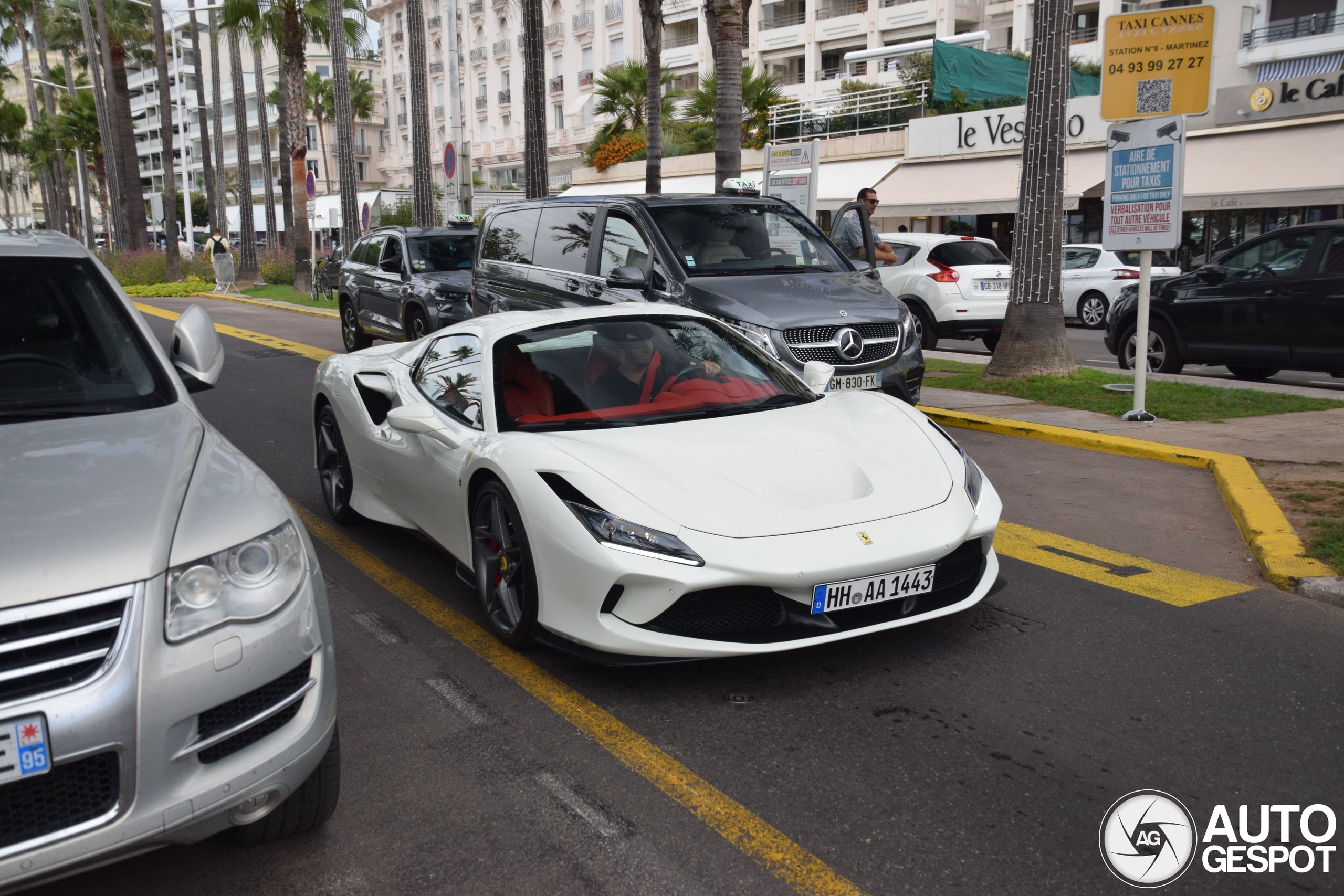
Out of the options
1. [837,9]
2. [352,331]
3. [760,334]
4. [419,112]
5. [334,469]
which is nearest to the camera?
[334,469]

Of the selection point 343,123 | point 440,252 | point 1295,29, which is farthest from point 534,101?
point 1295,29

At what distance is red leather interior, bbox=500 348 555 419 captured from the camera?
15.9 ft

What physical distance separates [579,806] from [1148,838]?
1.59 m

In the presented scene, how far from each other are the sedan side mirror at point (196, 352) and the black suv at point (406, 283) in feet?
29.9

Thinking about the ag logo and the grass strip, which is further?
the grass strip

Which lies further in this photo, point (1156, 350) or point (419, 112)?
point (419, 112)

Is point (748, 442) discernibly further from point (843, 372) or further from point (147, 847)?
point (843, 372)

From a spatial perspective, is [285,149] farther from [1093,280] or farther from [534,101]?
[1093,280]

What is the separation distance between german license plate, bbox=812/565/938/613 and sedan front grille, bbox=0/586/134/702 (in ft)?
7.25

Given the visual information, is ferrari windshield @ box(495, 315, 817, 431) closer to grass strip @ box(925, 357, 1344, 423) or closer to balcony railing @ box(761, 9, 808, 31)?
grass strip @ box(925, 357, 1344, 423)

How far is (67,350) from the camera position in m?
3.88

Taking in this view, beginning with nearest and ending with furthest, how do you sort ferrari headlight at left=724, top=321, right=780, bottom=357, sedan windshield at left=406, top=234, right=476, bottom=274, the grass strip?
1. ferrari headlight at left=724, top=321, right=780, bottom=357
2. the grass strip
3. sedan windshield at left=406, top=234, right=476, bottom=274

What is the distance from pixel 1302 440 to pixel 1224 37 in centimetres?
3138

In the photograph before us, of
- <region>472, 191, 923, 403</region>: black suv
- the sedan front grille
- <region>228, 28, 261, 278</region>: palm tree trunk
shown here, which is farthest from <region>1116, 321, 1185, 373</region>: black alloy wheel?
<region>228, 28, 261, 278</region>: palm tree trunk
